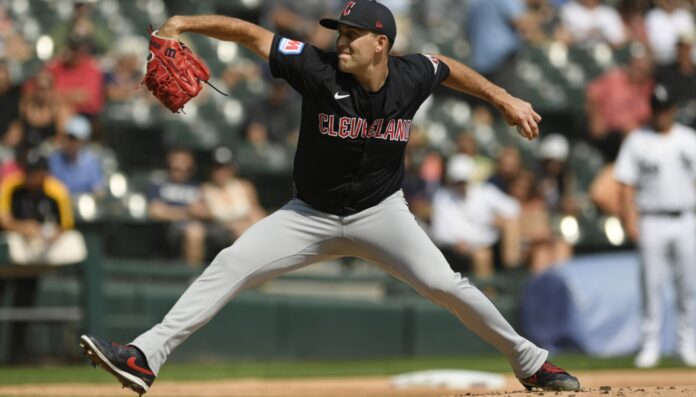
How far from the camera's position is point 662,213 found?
34.3 feet

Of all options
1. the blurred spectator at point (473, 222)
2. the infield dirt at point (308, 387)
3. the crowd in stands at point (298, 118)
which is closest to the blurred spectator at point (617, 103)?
the crowd in stands at point (298, 118)

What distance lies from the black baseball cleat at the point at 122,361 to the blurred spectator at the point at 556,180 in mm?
8344

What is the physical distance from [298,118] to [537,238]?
117 inches

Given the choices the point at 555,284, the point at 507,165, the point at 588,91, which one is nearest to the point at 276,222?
the point at 555,284

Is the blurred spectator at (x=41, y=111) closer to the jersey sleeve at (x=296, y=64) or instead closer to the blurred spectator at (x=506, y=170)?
the blurred spectator at (x=506, y=170)

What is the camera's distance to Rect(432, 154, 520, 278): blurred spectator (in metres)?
12.0

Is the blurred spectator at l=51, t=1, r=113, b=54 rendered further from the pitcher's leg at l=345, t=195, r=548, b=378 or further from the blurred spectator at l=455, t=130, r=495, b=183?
the pitcher's leg at l=345, t=195, r=548, b=378

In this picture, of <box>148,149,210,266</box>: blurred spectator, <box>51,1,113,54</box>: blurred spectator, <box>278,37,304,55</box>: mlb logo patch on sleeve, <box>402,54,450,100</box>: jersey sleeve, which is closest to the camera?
<box>278,37,304,55</box>: mlb logo patch on sleeve

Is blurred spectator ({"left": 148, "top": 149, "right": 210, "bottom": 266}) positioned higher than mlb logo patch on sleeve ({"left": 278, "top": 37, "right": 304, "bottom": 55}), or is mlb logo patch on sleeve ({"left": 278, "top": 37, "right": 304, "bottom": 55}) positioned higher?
mlb logo patch on sleeve ({"left": 278, "top": 37, "right": 304, "bottom": 55})

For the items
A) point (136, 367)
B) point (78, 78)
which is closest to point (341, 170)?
point (136, 367)

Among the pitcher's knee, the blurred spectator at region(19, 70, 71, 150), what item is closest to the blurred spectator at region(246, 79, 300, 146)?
the blurred spectator at region(19, 70, 71, 150)

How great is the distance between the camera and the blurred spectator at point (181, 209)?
10.8 m

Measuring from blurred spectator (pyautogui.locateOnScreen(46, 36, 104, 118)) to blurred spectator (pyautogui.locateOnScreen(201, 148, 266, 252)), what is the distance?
1.37 m

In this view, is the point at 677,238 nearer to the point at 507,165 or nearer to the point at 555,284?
the point at 555,284
